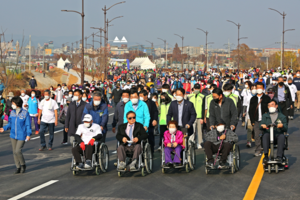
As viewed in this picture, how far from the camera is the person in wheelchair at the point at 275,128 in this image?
9.86m

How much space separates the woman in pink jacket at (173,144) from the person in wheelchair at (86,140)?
1530 millimetres

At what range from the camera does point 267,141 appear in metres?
10.0

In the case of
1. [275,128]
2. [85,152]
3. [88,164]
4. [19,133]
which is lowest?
[88,164]

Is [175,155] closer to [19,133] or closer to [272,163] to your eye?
[272,163]

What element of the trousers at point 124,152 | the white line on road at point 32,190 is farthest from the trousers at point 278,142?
the white line on road at point 32,190

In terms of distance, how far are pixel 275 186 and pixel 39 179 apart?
189 inches

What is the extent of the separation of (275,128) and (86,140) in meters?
4.13

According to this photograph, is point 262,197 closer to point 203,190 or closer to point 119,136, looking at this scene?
point 203,190

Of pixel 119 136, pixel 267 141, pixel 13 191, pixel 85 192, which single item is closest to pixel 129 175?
pixel 119 136

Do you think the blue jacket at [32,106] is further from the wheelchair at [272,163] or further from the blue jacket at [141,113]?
the wheelchair at [272,163]

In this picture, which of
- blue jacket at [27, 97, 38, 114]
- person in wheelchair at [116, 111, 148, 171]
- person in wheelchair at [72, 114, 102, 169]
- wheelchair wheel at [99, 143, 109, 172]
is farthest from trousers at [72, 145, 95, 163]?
blue jacket at [27, 97, 38, 114]

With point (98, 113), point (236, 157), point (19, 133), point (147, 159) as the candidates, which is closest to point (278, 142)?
point (236, 157)

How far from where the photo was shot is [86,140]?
33.2 ft

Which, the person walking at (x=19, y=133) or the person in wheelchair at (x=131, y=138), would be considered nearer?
the person in wheelchair at (x=131, y=138)
